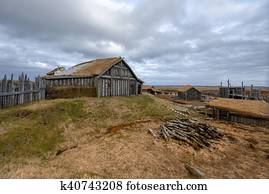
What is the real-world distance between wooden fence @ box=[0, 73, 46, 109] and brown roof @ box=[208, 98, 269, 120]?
59.2 feet

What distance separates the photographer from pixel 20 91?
44.0ft

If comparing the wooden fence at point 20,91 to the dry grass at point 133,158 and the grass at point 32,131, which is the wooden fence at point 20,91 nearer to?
the grass at point 32,131

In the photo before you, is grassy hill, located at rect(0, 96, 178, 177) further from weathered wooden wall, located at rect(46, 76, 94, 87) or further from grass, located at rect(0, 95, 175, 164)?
weathered wooden wall, located at rect(46, 76, 94, 87)

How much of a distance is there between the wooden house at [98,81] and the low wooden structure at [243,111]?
39.6 ft

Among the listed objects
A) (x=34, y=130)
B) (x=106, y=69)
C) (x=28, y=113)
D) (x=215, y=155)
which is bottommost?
(x=215, y=155)

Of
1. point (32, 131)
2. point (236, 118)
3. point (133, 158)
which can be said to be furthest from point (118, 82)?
point (133, 158)

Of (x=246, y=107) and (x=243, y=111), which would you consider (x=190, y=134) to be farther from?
(x=246, y=107)

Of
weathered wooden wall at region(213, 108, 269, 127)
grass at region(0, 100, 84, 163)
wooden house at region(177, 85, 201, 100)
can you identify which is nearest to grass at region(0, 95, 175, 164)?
grass at region(0, 100, 84, 163)

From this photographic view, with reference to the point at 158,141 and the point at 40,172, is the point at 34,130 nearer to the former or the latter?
the point at 40,172

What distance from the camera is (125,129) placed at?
12.4 metres

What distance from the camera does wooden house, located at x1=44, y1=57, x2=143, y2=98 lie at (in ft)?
61.8

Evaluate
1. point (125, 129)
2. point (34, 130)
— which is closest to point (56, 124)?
point (34, 130)

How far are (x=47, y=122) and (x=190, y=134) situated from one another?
8945mm

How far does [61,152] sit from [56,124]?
10.4 ft
